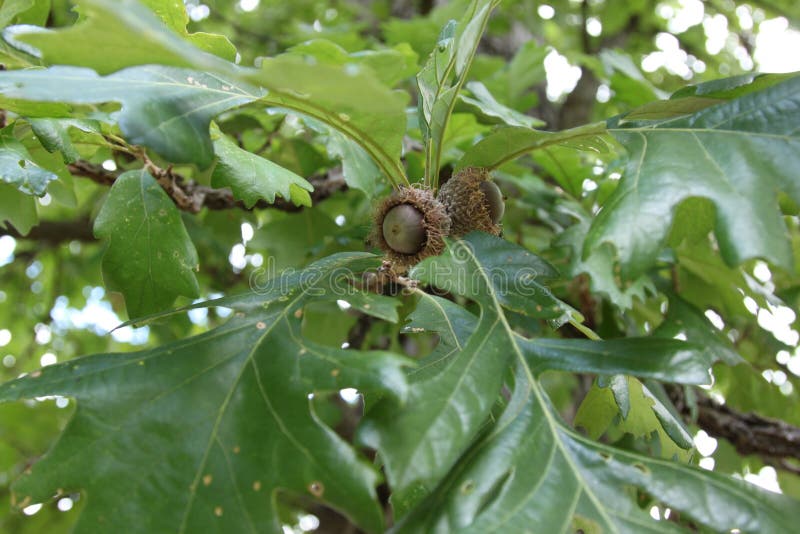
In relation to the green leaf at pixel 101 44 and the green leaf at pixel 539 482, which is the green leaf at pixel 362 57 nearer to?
the green leaf at pixel 101 44

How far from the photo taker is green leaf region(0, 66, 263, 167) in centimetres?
98

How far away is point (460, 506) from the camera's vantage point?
0.92 m

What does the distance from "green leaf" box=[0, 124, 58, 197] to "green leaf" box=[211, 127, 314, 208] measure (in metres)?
0.35

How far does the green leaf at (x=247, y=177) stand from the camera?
1463 mm

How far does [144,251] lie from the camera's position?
5.00 feet

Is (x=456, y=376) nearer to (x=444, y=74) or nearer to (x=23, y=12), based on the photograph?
(x=444, y=74)

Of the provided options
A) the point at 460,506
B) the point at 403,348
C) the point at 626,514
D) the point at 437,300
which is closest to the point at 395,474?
the point at 460,506

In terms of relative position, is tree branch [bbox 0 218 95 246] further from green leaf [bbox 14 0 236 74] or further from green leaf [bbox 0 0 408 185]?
green leaf [bbox 14 0 236 74]

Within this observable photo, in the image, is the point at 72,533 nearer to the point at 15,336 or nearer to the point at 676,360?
the point at 676,360

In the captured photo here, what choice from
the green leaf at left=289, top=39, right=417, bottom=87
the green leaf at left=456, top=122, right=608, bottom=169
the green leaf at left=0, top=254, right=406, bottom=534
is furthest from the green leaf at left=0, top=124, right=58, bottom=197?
the green leaf at left=456, top=122, right=608, bottom=169

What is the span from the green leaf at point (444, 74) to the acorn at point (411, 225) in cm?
11

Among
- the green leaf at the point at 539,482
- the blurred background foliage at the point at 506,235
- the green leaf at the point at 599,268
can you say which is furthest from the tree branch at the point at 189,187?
the green leaf at the point at 539,482

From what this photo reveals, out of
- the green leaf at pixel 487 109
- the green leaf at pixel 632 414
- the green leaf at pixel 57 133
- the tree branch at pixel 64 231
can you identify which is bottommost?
the tree branch at pixel 64 231

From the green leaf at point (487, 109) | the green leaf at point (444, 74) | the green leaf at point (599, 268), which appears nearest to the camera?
the green leaf at point (444, 74)
